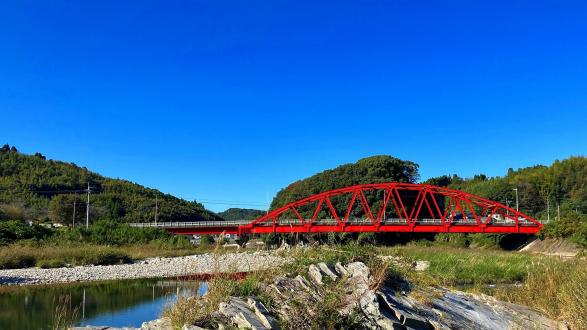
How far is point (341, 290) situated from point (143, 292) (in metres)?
18.7

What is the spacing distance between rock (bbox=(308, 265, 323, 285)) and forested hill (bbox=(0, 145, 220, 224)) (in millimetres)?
80301

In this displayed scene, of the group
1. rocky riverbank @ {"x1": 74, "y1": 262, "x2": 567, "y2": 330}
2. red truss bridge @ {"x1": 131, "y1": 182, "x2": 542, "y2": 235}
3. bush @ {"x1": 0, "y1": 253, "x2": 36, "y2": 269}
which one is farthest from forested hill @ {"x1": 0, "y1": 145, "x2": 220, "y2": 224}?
rocky riverbank @ {"x1": 74, "y1": 262, "x2": 567, "y2": 330}

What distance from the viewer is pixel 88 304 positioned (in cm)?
2002

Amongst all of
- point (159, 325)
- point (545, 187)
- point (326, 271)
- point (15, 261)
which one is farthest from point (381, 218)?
point (159, 325)

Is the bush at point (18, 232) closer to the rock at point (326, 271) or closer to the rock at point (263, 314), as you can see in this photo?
the rock at point (326, 271)

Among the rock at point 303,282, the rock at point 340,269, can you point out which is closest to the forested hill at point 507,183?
the rock at point 340,269

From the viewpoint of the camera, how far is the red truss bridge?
5650cm

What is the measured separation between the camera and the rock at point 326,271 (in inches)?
338

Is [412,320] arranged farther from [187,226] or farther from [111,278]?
[187,226]

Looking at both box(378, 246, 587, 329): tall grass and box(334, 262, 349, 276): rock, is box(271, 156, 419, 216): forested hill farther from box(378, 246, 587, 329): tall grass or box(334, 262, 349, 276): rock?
box(334, 262, 349, 276): rock

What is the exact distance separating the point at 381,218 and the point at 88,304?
45369mm

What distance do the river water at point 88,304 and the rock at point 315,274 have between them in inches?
197

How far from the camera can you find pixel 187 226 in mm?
70062

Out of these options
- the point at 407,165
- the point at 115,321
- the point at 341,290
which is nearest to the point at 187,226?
the point at 407,165
